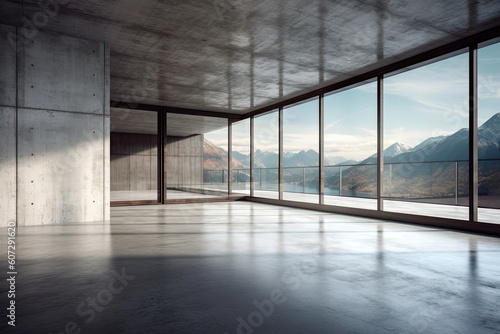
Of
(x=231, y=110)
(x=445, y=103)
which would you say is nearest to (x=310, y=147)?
(x=445, y=103)

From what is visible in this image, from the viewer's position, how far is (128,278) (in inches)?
102

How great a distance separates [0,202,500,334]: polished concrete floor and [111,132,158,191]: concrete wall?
41.2ft

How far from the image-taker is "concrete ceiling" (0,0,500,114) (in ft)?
13.3

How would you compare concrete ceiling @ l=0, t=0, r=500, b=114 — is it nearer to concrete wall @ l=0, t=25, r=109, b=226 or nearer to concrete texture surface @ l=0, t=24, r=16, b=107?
concrete texture surface @ l=0, t=24, r=16, b=107

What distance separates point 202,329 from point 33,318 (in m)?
0.98

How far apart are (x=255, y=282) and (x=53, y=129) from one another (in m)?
4.36

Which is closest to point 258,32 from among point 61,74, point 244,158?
point 61,74

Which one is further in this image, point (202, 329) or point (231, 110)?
point (231, 110)

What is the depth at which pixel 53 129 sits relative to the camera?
16.9 feet

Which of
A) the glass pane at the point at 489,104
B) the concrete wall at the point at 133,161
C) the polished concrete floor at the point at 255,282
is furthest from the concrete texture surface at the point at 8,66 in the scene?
the glass pane at the point at 489,104

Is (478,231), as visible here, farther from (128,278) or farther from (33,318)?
(33,318)

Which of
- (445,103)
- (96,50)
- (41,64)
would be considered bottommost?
(41,64)

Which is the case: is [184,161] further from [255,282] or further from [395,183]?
[395,183]

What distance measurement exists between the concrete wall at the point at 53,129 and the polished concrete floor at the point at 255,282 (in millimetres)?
795
